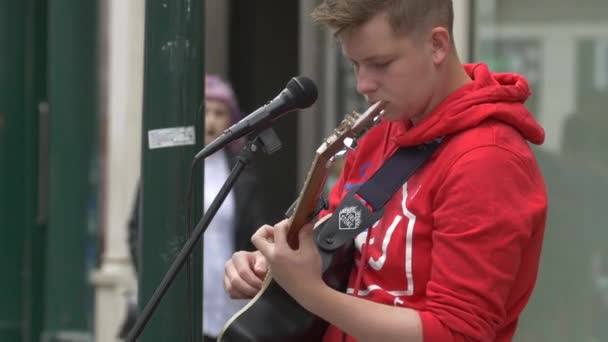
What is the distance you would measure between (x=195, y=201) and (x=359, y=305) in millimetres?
806

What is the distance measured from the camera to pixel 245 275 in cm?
305

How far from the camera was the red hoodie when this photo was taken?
2600 millimetres

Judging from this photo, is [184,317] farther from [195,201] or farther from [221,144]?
[221,144]

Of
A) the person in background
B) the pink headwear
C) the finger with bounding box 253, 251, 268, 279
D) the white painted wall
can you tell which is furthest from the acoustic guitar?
the white painted wall

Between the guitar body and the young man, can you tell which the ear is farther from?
the guitar body

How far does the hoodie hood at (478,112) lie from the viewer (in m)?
2.71

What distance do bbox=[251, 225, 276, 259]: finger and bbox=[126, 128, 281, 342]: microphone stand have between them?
0.36 ft

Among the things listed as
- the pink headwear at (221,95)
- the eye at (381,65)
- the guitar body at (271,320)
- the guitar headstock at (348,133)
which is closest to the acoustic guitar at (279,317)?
the guitar body at (271,320)

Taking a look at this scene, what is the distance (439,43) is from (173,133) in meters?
0.85

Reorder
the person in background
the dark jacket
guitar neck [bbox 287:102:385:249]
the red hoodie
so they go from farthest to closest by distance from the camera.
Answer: the dark jacket → the person in background → guitar neck [bbox 287:102:385:249] → the red hoodie

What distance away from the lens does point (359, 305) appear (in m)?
2.65

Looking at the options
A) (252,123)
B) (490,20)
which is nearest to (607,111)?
(490,20)

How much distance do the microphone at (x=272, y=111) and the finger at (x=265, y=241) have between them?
0.66 feet

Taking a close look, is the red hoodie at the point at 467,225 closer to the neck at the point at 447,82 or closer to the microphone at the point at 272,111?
the neck at the point at 447,82
